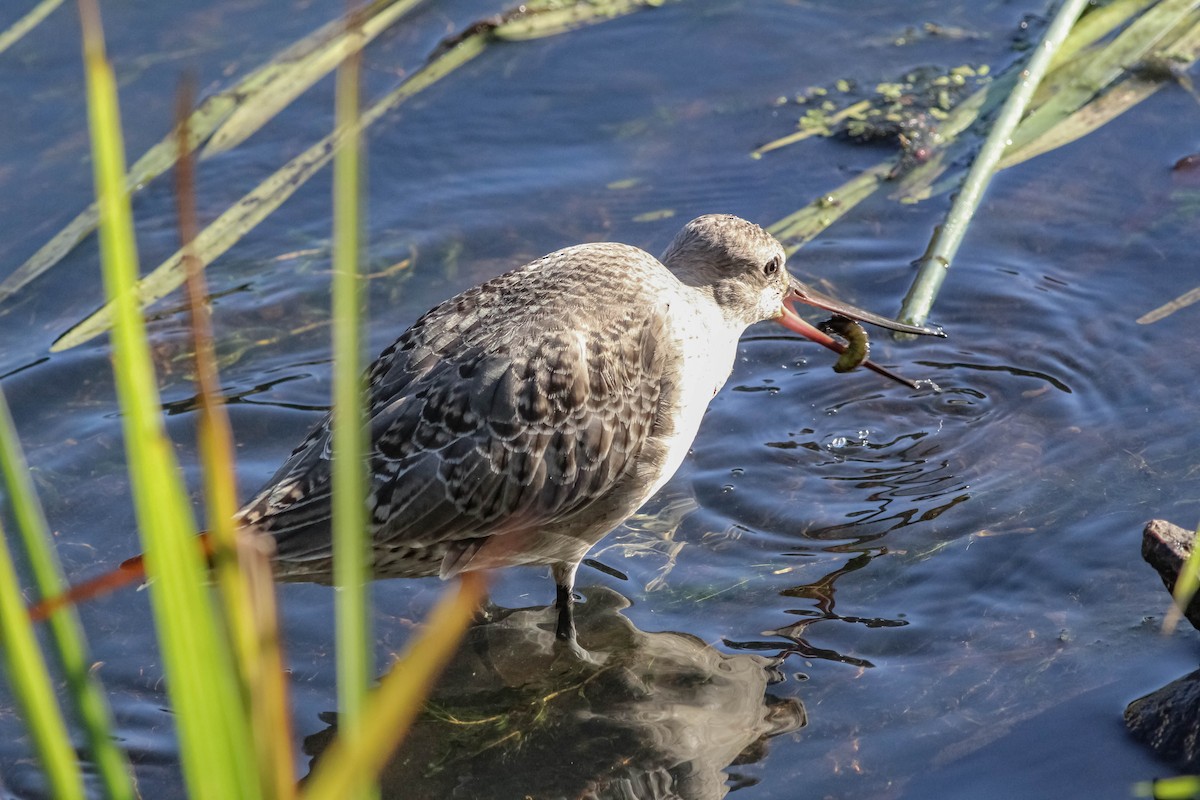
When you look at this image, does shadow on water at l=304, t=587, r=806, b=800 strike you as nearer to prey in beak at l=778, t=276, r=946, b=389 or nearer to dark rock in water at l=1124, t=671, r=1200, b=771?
dark rock in water at l=1124, t=671, r=1200, b=771

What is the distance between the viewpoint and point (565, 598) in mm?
4672

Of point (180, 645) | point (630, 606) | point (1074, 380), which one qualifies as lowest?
Result: point (630, 606)

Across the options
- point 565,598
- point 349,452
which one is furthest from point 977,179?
point 349,452

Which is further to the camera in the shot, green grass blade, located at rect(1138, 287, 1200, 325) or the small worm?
green grass blade, located at rect(1138, 287, 1200, 325)

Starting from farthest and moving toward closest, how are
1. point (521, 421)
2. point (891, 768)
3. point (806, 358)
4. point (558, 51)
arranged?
1. point (558, 51)
2. point (806, 358)
3. point (521, 421)
4. point (891, 768)

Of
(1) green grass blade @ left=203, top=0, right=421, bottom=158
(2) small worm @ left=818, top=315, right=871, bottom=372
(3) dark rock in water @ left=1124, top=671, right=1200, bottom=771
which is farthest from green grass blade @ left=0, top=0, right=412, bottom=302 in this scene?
(3) dark rock in water @ left=1124, top=671, right=1200, bottom=771

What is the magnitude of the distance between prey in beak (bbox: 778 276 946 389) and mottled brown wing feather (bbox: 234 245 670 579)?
0.95 meters

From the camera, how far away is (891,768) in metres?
3.88

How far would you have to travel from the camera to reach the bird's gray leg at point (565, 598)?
15.2 ft

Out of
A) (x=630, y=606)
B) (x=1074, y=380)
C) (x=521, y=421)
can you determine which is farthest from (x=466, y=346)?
(x=1074, y=380)

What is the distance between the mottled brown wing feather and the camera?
4.25 m

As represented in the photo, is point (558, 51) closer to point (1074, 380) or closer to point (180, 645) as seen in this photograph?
point (1074, 380)

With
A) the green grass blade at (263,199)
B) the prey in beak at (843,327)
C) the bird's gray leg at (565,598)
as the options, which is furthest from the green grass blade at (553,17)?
the bird's gray leg at (565,598)

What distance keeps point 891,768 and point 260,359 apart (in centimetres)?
343
